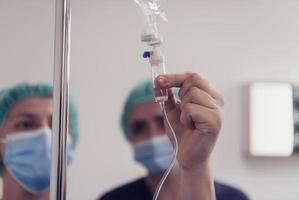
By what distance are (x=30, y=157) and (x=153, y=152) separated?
0.39m

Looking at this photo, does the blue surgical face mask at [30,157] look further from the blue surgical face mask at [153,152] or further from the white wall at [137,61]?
the blue surgical face mask at [153,152]

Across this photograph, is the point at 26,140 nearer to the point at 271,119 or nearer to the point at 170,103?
the point at 170,103

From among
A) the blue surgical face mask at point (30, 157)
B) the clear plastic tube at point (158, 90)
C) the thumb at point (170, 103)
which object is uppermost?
the clear plastic tube at point (158, 90)

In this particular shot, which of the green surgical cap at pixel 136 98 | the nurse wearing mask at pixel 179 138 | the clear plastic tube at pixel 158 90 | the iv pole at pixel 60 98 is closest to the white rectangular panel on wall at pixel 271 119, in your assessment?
the nurse wearing mask at pixel 179 138

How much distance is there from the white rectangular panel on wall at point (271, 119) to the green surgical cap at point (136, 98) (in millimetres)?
343

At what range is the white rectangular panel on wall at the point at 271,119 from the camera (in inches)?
52.3

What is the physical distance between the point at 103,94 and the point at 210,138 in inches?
18.9

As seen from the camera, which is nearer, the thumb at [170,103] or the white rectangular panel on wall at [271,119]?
the thumb at [170,103]

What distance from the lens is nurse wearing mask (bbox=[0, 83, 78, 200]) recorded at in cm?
128

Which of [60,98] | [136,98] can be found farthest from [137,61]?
[60,98]

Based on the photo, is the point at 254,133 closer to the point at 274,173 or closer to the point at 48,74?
the point at 274,173

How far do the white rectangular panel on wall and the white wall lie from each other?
3cm

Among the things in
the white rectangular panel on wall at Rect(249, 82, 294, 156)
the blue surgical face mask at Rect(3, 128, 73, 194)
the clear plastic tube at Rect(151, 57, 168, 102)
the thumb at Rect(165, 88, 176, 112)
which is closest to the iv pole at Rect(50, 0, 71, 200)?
the clear plastic tube at Rect(151, 57, 168, 102)

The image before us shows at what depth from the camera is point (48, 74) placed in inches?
51.1
